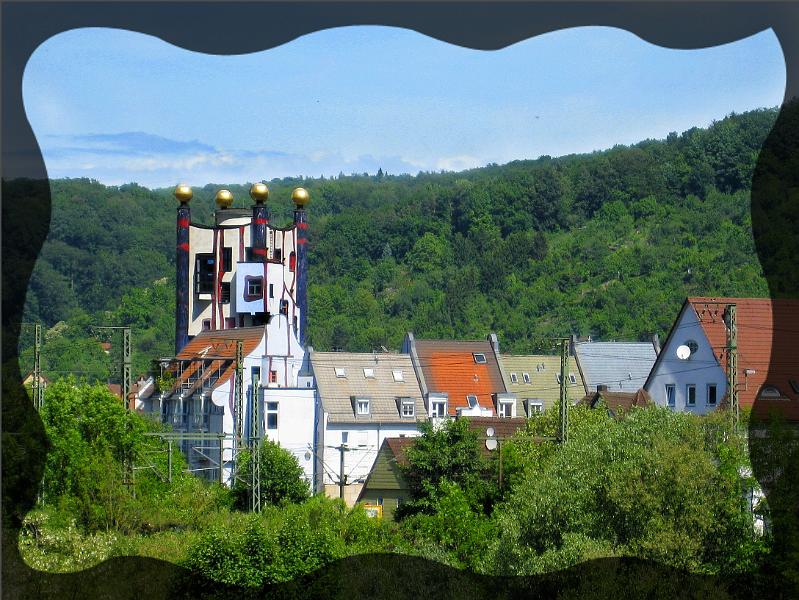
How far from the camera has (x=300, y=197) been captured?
34.8 feet

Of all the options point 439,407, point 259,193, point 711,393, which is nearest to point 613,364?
point 439,407

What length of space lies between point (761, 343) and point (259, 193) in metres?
4.55

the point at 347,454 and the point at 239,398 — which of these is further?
the point at 347,454

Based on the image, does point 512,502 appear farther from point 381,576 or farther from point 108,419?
point 108,419

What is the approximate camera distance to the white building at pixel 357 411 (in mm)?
14172

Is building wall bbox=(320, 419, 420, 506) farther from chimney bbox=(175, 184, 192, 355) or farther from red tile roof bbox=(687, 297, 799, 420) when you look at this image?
red tile roof bbox=(687, 297, 799, 420)

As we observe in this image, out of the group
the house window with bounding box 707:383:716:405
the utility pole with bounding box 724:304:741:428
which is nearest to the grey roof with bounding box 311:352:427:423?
the house window with bounding box 707:383:716:405

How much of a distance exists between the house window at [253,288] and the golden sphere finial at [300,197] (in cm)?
80

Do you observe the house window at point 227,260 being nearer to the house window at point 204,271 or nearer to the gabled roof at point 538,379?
the house window at point 204,271

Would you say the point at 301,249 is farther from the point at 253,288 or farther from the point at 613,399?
the point at 613,399

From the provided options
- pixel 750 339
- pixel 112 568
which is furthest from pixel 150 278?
pixel 750 339

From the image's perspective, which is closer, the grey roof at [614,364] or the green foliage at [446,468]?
the green foliage at [446,468]

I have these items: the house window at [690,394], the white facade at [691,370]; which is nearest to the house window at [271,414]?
the white facade at [691,370]

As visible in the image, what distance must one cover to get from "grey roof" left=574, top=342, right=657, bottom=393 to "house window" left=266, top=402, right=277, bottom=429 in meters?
5.34
